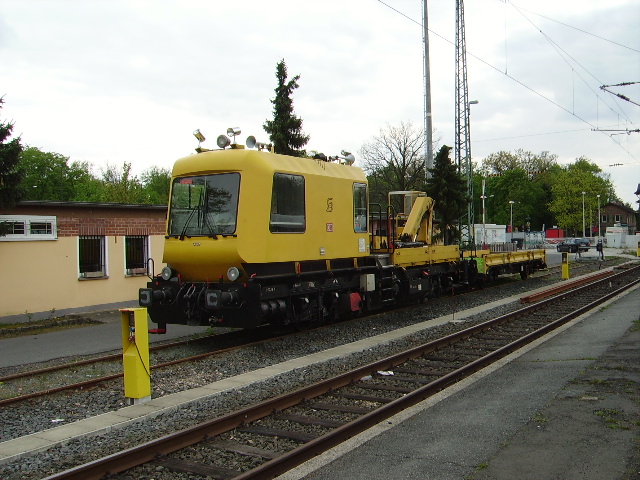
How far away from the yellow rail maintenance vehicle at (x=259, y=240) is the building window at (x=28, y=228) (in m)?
6.03

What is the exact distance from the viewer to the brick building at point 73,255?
49.9 ft

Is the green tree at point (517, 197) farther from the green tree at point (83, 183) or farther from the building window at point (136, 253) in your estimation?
the building window at point (136, 253)

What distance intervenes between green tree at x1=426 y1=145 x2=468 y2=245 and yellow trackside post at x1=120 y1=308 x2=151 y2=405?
1436 cm

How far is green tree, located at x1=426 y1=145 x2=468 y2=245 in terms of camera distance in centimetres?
2117

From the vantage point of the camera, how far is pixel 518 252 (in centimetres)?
2412

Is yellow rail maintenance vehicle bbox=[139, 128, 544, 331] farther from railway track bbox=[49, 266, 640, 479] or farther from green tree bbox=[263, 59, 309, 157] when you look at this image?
green tree bbox=[263, 59, 309, 157]

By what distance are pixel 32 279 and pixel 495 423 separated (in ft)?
43.2

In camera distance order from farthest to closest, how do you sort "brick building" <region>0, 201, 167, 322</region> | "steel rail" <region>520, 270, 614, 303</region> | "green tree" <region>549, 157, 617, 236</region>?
"green tree" <region>549, 157, 617, 236</region> → "steel rail" <region>520, 270, 614, 303</region> → "brick building" <region>0, 201, 167, 322</region>

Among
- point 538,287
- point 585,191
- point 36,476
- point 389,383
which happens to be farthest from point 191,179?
point 585,191

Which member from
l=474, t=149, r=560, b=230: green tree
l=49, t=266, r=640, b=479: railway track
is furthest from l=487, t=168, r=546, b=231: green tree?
l=49, t=266, r=640, b=479: railway track

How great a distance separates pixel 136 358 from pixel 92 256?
1056cm

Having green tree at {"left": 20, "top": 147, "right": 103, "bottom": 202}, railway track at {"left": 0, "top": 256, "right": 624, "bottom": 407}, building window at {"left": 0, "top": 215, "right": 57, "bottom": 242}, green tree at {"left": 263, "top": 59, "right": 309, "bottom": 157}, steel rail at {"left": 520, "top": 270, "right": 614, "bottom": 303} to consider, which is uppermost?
green tree at {"left": 20, "top": 147, "right": 103, "bottom": 202}

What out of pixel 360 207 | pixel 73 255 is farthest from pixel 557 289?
pixel 73 255

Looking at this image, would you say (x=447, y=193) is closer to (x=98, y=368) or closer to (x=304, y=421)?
(x=98, y=368)
